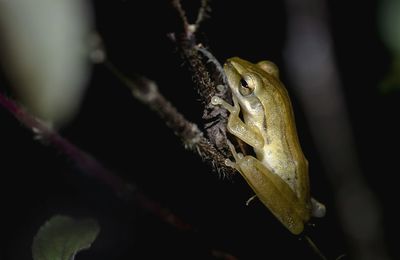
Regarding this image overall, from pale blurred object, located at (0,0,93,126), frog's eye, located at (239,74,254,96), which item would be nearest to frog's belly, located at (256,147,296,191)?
frog's eye, located at (239,74,254,96)

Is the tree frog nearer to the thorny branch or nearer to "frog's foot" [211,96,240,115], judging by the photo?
"frog's foot" [211,96,240,115]

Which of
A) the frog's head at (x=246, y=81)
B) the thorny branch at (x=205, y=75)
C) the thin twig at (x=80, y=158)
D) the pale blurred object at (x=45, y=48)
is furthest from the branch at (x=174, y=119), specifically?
the frog's head at (x=246, y=81)

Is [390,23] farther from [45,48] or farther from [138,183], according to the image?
[138,183]

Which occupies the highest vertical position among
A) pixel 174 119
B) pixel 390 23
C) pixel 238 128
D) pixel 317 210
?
pixel 390 23

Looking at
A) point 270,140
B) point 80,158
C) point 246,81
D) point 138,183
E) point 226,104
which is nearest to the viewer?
point 80,158

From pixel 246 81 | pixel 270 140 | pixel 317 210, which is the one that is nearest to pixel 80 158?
pixel 246 81

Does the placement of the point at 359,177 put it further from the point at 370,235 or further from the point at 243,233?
the point at 243,233

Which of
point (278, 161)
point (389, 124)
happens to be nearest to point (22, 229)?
point (278, 161)

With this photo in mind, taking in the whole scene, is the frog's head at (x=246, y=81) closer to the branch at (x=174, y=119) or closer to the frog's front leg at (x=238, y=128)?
the frog's front leg at (x=238, y=128)
